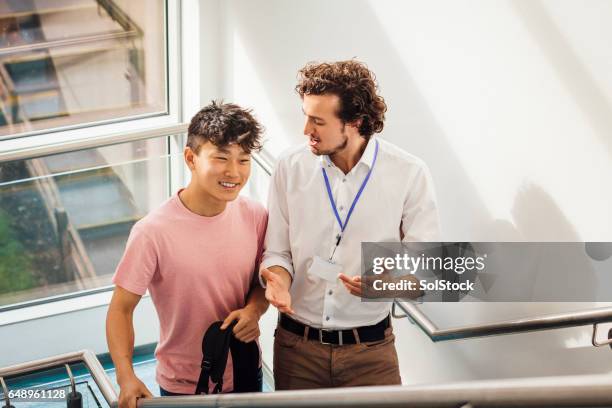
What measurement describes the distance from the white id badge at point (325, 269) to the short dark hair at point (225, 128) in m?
0.45

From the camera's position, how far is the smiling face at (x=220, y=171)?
2752mm

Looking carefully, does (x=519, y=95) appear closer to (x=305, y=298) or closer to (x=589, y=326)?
(x=589, y=326)

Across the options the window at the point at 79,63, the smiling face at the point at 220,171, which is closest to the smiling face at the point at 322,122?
the smiling face at the point at 220,171

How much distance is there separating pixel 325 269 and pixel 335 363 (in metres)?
0.33

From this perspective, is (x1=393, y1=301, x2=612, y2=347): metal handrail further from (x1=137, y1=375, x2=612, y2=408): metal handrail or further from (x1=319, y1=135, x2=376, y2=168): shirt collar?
(x1=137, y1=375, x2=612, y2=408): metal handrail

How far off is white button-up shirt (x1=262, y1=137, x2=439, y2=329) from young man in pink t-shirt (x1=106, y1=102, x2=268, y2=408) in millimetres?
145

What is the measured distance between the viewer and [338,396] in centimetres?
128

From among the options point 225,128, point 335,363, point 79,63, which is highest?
point 79,63

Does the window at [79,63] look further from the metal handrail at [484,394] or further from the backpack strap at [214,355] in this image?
the metal handrail at [484,394]

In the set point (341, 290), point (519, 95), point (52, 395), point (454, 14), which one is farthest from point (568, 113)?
point (52, 395)

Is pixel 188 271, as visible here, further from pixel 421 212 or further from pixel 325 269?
pixel 421 212

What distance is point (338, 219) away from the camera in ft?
9.74

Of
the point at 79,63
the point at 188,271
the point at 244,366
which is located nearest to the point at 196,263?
the point at 188,271

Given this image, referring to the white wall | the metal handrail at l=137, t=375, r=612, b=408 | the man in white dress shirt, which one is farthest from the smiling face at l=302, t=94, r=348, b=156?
the metal handrail at l=137, t=375, r=612, b=408
